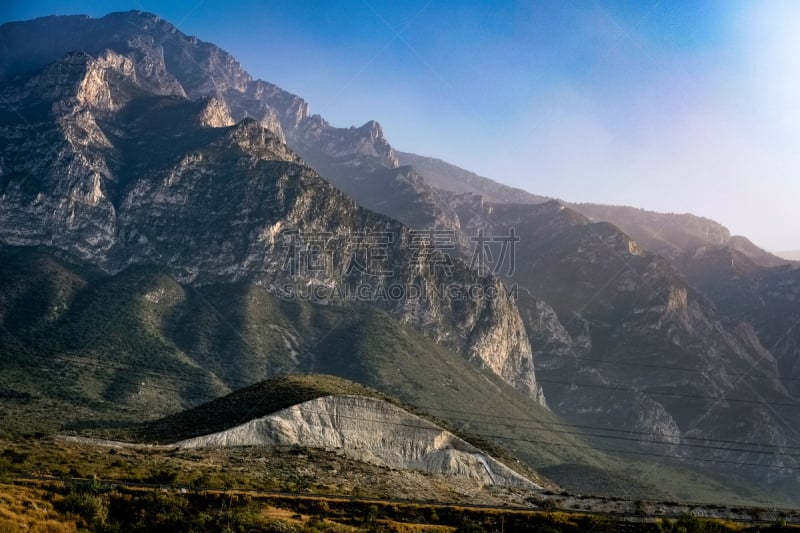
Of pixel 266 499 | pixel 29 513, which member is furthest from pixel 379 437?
pixel 29 513

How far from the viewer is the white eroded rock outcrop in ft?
243

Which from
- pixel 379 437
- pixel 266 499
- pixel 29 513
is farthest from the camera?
pixel 379 437

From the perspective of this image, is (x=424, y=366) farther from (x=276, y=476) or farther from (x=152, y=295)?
(x=276, y=476)

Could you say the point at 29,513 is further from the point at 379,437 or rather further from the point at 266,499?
A: the point at 379,437

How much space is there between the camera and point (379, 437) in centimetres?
Answer: 8194

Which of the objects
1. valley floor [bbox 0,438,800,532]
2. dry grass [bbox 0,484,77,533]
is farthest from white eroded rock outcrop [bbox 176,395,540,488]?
dry grass [bbox 0,484,77,533]

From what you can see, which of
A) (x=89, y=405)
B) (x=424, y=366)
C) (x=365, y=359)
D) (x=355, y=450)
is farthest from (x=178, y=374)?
(x=355, y=450)

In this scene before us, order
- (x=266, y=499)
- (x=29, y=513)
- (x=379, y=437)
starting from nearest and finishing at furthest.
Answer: (x=29, y=513), (x=266, y=499), (x=379, y=437)

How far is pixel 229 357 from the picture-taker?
570 feet

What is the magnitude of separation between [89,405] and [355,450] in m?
69.4

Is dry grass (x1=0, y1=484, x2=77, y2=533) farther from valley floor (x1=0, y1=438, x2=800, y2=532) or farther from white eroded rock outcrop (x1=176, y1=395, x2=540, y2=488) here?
white eroded rock outcrop (x1=176, y1=395, x2=540, y2=488)

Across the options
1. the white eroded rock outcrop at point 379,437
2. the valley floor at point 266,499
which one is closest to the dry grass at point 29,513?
the valley floor at point 266,499

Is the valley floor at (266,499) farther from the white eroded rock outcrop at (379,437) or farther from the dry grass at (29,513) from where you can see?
the white eroded rock outcrop at (379,437)

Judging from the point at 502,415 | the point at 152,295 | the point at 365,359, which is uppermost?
the point at 152,295
